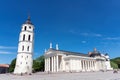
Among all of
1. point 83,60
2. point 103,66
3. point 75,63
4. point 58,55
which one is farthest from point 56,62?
point 103,66

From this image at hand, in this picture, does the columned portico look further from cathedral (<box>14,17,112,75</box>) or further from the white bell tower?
the white bell tower

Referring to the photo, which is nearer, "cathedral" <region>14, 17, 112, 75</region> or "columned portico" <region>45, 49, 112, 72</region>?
"cathedral" <region>14, 17, 112, 75</region>

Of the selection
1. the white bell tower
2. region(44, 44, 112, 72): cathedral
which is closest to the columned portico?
region(44, 44, 112, 72): cathedral

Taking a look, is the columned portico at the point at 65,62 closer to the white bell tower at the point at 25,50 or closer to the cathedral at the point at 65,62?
the cathedral at the point at 65,62

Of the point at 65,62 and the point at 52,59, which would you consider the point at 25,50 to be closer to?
Result: the point at 52,59

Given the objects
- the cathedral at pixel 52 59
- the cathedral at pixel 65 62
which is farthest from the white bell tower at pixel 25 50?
the cathedral at pixel 65 62

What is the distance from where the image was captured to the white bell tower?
47.1 meters

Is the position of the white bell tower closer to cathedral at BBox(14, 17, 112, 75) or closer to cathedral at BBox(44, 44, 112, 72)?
cathedral at BBox(14, 17, 112, 75)

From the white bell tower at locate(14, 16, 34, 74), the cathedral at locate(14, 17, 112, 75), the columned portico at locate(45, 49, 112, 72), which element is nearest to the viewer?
the white bell tower at locate(14, 16, 34, 74)

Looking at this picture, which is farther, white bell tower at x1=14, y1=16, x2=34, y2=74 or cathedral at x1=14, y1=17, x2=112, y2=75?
cathedral at x1=14, y1=17, x2=112, y2=75

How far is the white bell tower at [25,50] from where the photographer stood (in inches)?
1854

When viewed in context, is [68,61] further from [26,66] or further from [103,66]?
[103,66]

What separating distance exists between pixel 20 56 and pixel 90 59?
136 feet

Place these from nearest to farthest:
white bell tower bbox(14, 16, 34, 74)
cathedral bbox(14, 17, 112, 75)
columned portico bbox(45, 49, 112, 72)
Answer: white bell tower bbox(14, 16, 34, 74) < cathedral bbox(14, 17, 112, 75) < columned portico bbox(45, 49, 112, 72)
